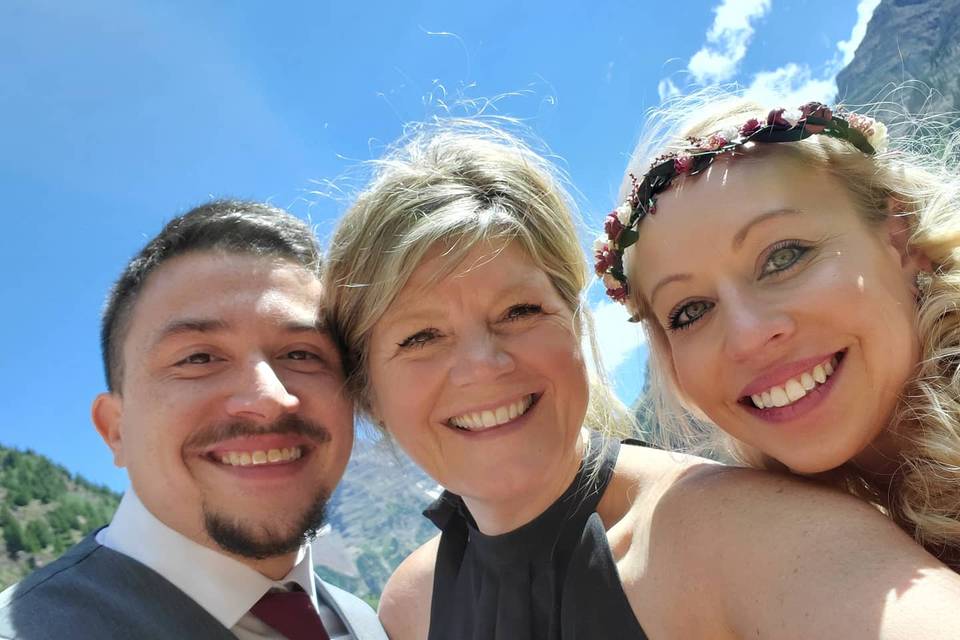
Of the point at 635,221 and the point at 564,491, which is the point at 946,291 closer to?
the point at 635,221

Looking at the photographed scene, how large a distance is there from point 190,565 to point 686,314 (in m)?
2.10

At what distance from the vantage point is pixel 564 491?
7.74 feet

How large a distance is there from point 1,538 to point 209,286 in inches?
3037

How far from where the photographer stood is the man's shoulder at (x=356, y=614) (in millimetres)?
3045

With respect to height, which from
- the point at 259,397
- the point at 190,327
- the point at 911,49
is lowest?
the point at 259,397

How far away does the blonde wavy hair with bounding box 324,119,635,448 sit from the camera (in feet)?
7.57

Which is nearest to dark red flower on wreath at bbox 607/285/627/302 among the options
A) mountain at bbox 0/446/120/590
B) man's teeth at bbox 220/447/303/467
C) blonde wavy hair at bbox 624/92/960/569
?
blonde wavy hair at bbox 624/92/960/569

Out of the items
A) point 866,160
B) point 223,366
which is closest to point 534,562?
point 223,366

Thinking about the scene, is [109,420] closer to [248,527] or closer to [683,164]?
[248,527]

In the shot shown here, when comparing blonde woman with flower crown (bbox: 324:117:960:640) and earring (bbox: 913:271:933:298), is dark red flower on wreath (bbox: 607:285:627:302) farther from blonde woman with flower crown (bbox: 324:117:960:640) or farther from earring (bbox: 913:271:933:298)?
earring (bbox: 913:271:933:298)

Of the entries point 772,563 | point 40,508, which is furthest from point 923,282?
point 40,508

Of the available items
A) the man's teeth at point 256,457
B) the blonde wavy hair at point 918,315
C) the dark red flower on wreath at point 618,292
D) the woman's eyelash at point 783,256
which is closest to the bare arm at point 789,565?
the blonde wavy hair at point 918,315

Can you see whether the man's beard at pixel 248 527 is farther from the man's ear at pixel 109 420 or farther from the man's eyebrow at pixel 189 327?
the man's ear at pixel 109 420

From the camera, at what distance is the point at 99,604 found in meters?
2.27
